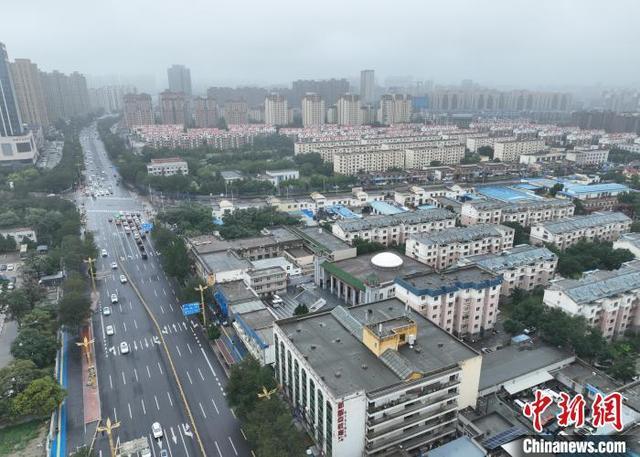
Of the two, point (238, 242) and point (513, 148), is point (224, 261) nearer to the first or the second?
point (238, 242)

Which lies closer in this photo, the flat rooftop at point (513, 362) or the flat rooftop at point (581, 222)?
the flat rooftop at point (513, 362)

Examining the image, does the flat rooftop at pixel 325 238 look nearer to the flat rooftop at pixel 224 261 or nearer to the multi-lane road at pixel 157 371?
the flat rooftop at pixel 224 261

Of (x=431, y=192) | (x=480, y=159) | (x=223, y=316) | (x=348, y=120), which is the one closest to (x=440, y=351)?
(x=223, y=316)

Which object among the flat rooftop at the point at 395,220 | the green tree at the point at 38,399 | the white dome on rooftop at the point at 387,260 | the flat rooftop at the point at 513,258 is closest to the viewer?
the green tree at the point at 38,399

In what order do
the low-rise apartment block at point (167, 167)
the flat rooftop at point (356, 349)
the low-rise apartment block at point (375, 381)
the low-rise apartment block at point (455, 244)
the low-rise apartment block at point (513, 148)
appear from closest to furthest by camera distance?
the low-rise apartment block at point (375, 381) → the flat rooftop at point (356, 349) → the low-rise apartment block at point (455, 244) → the low-rise apartment block at point (167, 167) → the low-rise apartment block at point (513, 148)

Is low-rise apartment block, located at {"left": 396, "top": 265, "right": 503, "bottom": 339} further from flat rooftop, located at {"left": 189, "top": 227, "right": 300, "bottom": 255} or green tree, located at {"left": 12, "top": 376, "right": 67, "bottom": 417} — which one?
green tree, located at {"left": 12, "top": 376, "right": 67, "bottom": 417}

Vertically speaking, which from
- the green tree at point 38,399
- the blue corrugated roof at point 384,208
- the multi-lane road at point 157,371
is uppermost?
the blue corrugated roof at point 384,208

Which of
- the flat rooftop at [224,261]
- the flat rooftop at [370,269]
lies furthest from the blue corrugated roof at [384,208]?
the flat rooftop at [224,261]
